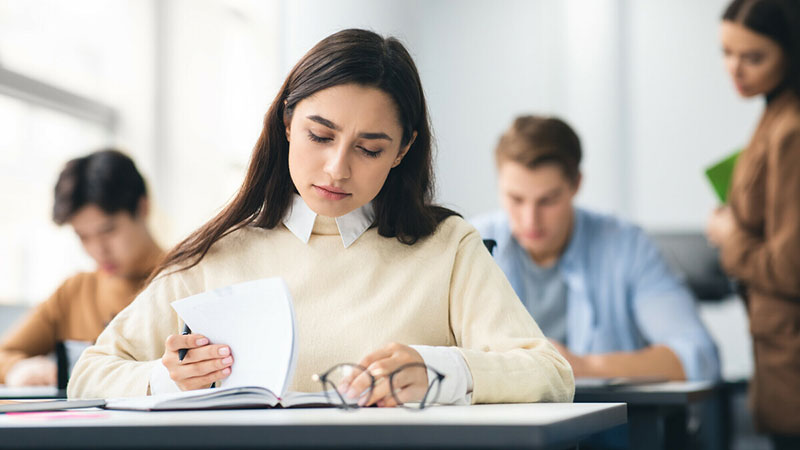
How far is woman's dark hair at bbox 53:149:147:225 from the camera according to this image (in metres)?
2.94

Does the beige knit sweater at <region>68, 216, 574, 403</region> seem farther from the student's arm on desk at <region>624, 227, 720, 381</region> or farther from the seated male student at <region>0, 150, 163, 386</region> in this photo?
the seated male student at <region>0, 150, 163, 386</region>

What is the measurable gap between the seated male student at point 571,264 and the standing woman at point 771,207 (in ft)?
0.56

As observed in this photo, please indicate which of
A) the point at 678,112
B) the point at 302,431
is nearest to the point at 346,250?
the point at 302,431

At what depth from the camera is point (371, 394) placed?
116cm

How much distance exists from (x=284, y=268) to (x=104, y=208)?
1.52m

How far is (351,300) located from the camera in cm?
160

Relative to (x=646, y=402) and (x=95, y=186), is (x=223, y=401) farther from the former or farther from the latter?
(x=95, y=186)

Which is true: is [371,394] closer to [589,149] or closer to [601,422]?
[601,422]

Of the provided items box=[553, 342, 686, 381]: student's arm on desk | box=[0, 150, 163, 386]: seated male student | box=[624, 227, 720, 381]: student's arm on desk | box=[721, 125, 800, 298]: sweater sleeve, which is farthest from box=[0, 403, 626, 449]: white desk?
box=[0, 150, 163, 386]: seated male student

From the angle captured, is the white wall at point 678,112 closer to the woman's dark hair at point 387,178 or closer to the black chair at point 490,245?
the black chair at point 490,245

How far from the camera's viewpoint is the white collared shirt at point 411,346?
1.26 metres

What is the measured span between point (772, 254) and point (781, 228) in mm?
77

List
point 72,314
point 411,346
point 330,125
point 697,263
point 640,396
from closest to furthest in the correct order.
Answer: point 411,346 < point 330,125 < point 640,396 < point 72,314 < point 697,263

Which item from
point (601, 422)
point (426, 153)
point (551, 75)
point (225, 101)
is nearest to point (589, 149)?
point (551, 75)
